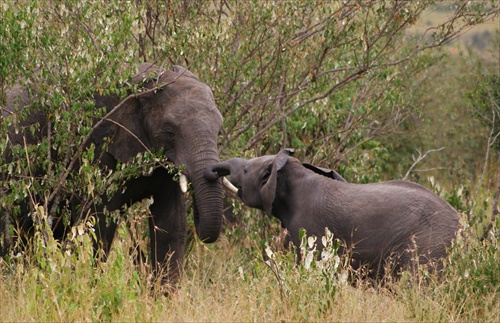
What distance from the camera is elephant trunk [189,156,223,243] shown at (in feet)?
26.0

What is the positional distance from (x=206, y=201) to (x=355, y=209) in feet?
3.71

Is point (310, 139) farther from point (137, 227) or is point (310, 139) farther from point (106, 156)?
point (106, 156)

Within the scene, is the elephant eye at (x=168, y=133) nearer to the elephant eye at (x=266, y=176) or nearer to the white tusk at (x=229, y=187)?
the white tusk at (x=229, y=187)

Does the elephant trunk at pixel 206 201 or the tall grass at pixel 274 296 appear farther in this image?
the elephant trunk at pixel 206 201

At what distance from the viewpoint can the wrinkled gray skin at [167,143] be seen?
7.96m

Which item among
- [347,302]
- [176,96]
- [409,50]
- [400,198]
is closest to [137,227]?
[176,96]

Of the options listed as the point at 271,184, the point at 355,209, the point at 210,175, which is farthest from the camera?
the point at 271,184

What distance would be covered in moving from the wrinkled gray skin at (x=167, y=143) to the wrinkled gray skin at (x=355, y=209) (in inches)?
7.6

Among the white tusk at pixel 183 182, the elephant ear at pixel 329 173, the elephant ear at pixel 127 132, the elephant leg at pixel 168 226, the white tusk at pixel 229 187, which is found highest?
the elephant ear at pixel 127 132

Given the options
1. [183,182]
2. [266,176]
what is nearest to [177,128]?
[183,182]

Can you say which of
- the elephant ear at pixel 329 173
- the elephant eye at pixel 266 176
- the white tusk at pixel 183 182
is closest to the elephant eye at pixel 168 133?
the white tusk at pixel 183 182

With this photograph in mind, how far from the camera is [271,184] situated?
801 centimetres

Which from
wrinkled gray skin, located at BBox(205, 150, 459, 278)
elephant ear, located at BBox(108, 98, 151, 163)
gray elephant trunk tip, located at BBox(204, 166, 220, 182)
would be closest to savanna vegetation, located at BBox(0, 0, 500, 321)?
elephant ear, located at BBox(108, 98, 151, 163)

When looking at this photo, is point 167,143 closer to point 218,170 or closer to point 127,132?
point 127,132
